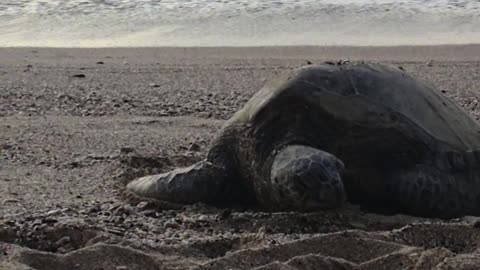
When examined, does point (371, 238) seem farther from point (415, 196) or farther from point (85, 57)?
point (85, 57)

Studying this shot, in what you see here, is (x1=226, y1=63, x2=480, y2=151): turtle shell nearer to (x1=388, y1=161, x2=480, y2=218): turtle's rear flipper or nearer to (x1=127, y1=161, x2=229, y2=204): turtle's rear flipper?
(x1=388, y1=161, x2=480, y2=218): turtle's rear flipper

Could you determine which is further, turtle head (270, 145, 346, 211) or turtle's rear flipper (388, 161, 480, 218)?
turtle's rear flipper (388, 161, 480, 218)

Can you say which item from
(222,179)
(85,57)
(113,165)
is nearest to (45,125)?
(113,165)

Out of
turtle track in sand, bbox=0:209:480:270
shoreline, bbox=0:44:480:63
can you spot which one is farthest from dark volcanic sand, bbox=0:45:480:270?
shoreline, bbox=0:44:480:63

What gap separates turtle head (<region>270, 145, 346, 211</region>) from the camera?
3514mm

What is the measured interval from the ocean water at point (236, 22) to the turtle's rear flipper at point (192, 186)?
8.00 m

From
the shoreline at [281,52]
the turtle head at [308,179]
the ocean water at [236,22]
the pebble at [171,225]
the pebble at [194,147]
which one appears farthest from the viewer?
the ocean water at [236,22]

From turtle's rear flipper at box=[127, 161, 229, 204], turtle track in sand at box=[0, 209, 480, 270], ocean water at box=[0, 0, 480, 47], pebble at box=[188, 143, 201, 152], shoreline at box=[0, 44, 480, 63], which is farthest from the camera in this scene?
ocean water at box=[0, 0, 480, 47]

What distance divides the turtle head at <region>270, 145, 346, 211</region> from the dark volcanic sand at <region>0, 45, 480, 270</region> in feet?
0.21

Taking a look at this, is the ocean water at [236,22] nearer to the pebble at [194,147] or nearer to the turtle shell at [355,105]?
the pebble at [194,147]

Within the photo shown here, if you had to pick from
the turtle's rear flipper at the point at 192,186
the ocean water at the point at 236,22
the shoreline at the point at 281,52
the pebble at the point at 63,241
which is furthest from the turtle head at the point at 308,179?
the ocean water at the point at 236,22

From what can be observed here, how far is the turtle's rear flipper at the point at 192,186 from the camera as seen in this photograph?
13.1ft

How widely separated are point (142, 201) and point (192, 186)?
0.78ft

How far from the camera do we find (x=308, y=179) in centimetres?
351
